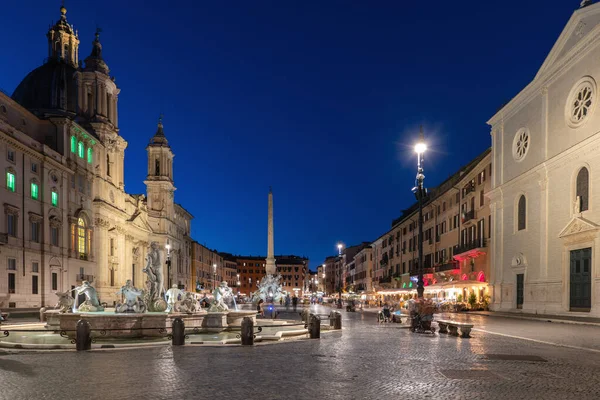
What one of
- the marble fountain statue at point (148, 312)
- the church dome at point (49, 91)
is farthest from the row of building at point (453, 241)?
the church dome at point (49, 91)

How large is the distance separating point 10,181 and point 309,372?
40836 mm

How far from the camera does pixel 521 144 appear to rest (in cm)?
3991

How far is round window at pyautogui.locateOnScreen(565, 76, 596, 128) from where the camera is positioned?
30922 millimetres

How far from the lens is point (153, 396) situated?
9500mm

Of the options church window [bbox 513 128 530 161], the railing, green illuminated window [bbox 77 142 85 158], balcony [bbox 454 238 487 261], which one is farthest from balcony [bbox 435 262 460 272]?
green illuminated window [bbox 77 142 85 158]

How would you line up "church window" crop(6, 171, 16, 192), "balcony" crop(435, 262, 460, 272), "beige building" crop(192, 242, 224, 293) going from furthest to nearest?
1. "beige building" crop(192, 242, 224, 293)
2. "balcony" crop(435, 262, 460, 272)
3. "church window" crop(6, 171, 16, 192)

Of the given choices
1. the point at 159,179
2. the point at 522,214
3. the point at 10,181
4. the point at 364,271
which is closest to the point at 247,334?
the point at 522,214

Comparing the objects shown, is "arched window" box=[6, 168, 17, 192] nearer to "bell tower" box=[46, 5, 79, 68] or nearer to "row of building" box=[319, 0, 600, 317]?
"bell tower" box=[46, 5, 79, 68]

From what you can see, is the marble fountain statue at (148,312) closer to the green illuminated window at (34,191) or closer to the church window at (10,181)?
the church window at (10,181)

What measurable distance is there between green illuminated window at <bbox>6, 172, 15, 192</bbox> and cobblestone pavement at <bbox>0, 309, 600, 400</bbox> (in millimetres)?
32896

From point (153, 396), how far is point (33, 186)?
148 feet

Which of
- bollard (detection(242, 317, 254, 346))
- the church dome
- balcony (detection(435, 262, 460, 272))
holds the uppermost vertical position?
the church dome

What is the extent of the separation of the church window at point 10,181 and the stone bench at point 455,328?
122ft

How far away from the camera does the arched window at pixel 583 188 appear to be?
30906 millimetres
